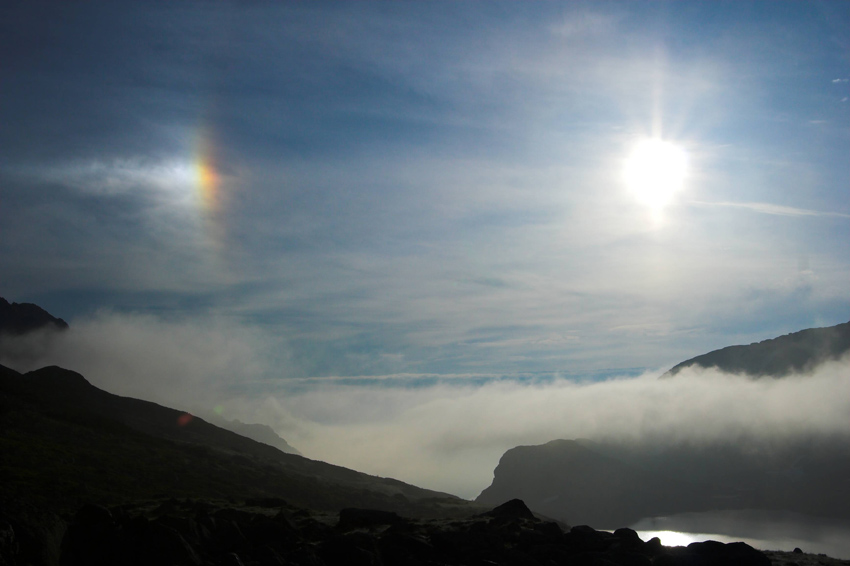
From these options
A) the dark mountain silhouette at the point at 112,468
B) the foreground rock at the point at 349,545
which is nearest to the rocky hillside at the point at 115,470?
the dark mountain silhouette at the point at 112,468

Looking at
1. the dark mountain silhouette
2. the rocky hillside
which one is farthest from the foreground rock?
the dark mountain silhouette

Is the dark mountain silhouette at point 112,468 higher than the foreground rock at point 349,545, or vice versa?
the dark mountain silhouette at point 112,468

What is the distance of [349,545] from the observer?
54.8 m

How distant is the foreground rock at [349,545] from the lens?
50656 millimetres

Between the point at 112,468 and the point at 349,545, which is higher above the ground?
the point at 112,468

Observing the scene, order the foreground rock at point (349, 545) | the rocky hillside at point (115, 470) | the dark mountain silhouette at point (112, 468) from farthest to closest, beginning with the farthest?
the dark mountain silhouette at point (112, 468)
the rocky hillside at point (115, 470)
the foreground rock at point (349, 545)

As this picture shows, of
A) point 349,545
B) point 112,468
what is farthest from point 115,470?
point 349,545

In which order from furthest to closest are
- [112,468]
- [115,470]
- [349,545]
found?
[112,468] < [115,470] < [349,545]

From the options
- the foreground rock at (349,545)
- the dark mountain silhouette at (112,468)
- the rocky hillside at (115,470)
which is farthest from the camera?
the dark mountain silhouette at (112,468)

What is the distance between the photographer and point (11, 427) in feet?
466

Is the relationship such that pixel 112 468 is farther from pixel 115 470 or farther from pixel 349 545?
pixel 349 545

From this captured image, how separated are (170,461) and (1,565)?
A: 431 ft

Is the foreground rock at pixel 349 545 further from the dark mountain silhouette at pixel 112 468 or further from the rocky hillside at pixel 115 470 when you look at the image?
the dark mountain silhouette at pixel 112 468

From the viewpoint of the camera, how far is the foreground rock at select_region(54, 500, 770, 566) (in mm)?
50656
